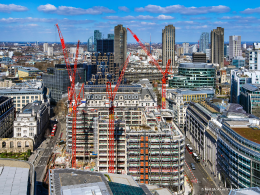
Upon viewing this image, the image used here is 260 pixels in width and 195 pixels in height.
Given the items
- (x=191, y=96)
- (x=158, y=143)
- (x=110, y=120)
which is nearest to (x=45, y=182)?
(x=110, y=120)

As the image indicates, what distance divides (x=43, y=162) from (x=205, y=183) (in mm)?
36622

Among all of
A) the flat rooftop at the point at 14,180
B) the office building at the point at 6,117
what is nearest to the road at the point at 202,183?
the flat rooftop at the point at 14,180

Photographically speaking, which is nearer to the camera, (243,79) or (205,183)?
(205,183)

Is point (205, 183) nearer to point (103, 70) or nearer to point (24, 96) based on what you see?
point (24, 96)

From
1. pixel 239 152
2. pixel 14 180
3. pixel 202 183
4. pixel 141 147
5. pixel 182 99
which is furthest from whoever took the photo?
pixel 182 99

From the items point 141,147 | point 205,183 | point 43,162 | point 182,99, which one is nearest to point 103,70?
point 182,99

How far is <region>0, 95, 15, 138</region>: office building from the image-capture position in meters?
98.8

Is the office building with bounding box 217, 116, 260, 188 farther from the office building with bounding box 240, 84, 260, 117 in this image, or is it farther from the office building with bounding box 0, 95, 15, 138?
the office building with bounding box 0, 95, 15, 138

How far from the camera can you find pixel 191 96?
11931 centimetres

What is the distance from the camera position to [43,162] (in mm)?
84000

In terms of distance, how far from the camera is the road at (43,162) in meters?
67.2

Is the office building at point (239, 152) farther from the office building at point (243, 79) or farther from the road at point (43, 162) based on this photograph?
the office building at point (243, 79)

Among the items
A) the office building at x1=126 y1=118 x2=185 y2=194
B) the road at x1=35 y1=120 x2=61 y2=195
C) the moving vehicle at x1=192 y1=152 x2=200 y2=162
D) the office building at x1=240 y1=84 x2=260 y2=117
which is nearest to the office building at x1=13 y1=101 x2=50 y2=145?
the road at x1=35 y1=120 x2=61 y2=195

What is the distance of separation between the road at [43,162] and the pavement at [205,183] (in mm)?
28713
